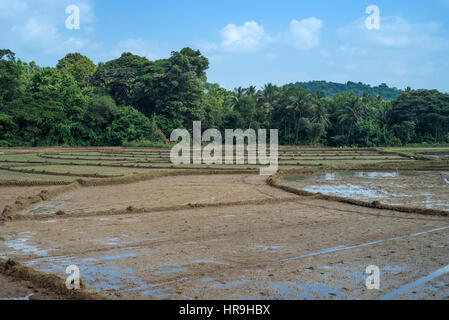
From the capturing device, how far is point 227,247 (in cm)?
589

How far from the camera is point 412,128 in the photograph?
159 ft

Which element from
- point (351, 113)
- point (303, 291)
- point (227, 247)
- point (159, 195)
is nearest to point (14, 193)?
point (159, 195)

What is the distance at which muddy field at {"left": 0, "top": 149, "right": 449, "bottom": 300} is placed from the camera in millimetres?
4302

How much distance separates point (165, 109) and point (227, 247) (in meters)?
38.7

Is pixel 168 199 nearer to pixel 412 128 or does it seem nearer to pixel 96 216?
pixel 96 216

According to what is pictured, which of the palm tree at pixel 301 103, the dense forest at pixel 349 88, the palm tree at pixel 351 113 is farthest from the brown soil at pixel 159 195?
the dense forest at pixel 349 88

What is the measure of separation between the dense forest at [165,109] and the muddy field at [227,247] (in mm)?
30954

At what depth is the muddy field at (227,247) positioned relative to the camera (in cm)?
430

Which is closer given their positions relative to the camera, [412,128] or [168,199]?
[168,199]

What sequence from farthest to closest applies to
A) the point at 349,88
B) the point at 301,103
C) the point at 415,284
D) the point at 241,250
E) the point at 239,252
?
the point at 349,88 < the point at 301,103 < the point at 241,250 < the point at 239,252 < the point at 415,284

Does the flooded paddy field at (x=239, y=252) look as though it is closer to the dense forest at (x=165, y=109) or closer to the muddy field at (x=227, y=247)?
the muddy field at (x=227, y=247)

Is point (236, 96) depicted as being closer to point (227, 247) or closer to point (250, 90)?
point (250, 90)
